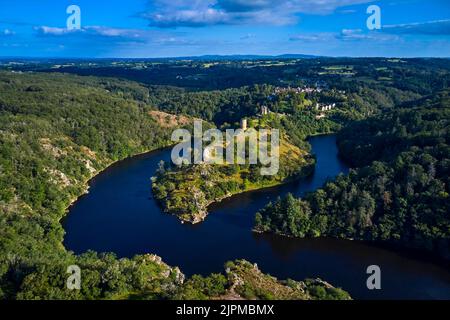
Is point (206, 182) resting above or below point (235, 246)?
above

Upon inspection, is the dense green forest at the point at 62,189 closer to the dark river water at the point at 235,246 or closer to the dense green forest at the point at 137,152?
the dense green forest at the point at 137,152

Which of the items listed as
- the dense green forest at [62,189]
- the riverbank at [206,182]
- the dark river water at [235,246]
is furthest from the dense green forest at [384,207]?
the dense green forest at [62,189]

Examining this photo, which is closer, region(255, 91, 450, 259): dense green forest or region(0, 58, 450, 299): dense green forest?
region(0, 58, 450, 299): dense green forest

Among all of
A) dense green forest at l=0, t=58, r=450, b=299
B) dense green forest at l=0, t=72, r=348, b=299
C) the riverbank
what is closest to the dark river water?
Result: the riverbank

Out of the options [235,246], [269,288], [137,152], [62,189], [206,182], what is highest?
[206,182]

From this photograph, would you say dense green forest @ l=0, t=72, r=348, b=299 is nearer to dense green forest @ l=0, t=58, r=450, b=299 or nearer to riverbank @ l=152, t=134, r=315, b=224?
dense green forest @ l=0, t=58, r=450, b=299

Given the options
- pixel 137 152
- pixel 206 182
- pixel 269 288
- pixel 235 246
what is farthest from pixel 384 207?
pixel 137 152

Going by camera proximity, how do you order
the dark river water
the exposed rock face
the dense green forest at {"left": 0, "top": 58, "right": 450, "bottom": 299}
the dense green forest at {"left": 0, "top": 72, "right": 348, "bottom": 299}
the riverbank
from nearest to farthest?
1. the dense green forest at {"left": 0, "top": 72, "right": 348, "bottom": 299}
2. the exposed rock face
3. the dense green forest at {"left": 0, "top": 58, "right": 450, "bottom": 299}
4. the dark river water
5. the riverbank

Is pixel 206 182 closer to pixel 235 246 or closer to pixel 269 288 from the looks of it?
pixel 235 246
